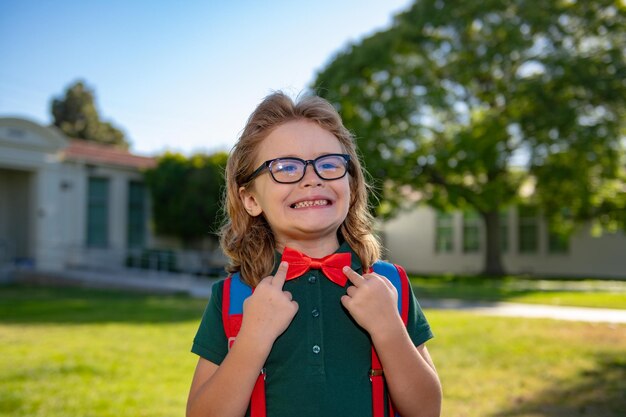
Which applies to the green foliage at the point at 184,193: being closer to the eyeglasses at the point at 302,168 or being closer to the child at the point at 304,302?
the child at the point at 304,302

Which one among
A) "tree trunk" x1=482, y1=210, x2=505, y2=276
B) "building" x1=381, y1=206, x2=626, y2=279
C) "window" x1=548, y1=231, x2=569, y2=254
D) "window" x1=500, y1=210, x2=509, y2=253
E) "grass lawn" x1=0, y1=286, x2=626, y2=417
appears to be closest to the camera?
"grass lawn" x1=0, y1=286, x2=626, y2=417

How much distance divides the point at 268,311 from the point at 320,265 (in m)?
0.22

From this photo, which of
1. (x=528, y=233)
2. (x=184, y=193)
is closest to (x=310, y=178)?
(x=184, y=193)

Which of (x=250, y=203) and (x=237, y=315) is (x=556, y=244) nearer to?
(x=250, y=203)

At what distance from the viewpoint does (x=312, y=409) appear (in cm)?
172

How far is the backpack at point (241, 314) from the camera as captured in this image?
179 cm

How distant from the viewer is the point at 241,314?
1854mm

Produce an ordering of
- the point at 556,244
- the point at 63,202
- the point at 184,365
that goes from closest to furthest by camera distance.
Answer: the point at 184,365, the point at 63,202, the point at 556,244

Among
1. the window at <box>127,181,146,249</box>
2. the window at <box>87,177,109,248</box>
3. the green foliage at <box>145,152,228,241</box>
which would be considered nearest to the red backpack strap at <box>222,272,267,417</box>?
the green foliage at <box>145,152,228,241</box>

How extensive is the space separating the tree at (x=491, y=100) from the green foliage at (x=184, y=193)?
538 cm

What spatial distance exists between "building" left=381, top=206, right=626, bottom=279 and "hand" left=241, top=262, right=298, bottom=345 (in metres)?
23.2

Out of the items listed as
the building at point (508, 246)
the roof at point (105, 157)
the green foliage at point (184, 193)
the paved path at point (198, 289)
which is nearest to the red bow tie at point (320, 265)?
the paved path at point (198, 289)

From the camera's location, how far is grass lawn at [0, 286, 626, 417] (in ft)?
16.3

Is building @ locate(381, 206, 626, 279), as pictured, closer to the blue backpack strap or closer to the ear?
the ear
